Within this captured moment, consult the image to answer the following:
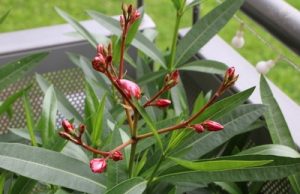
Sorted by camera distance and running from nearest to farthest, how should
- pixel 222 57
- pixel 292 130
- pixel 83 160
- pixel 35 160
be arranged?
pixel 35 160, pixel 83 160, pixel 292 130, pixel 222 57

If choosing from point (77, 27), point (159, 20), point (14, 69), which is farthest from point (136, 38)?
point (159, 20)

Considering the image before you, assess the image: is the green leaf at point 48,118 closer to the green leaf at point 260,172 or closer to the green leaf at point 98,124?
the green leaf at point 98,124

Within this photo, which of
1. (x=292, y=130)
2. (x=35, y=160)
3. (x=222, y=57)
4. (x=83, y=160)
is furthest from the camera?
(x=222, y=57)

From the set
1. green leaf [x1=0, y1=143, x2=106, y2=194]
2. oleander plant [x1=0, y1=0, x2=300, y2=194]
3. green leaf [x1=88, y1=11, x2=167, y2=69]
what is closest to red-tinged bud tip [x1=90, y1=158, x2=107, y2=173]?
oleander plant [x1=0, y1=0, x2=300, y2=194]

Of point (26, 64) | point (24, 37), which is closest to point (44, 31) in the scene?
point (24, 37)

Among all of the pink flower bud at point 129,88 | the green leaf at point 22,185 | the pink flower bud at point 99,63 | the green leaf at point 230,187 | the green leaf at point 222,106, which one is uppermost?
the pink flower bud at point 99,63

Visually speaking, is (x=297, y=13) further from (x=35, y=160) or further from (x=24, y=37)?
(x=24, y=37)

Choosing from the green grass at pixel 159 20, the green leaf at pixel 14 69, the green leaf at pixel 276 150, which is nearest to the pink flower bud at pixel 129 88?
the green leaf at pixel 276 150
